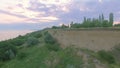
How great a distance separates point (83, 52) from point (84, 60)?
5.43ft

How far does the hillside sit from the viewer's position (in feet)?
101

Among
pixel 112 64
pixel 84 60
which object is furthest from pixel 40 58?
pixel 112 64

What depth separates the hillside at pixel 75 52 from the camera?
30.9m

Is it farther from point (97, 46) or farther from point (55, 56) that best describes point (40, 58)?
point (97, 46)

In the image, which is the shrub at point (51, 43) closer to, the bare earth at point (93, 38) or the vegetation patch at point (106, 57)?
the bare earth at point (93, 38)

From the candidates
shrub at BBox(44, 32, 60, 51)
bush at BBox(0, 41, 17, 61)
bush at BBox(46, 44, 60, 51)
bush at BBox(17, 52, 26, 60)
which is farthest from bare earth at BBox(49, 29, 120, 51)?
bush at BBox(0, 41, 17, 61)

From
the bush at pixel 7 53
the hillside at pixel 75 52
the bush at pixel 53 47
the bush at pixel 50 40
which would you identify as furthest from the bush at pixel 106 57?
the bush at pixel 7 53

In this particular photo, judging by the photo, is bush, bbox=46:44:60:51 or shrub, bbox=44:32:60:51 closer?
bush, bbox=46:44:60:51

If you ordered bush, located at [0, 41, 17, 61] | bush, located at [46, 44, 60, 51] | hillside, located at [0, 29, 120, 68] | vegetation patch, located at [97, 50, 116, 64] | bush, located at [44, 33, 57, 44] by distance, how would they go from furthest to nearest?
bush, located at [0, 41, 17, 61], bush, located at [44, 33, 57, 44], bush, located at [46, 44, 60, 51], hillside, located at [0, 29, 120, 68], vegetation patch, located at [97, 50, 116, 64]

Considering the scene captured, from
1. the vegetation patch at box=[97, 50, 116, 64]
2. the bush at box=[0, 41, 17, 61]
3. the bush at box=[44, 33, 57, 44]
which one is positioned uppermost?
the bush at box=[44, 33, 57, 44]

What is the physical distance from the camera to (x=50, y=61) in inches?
1378

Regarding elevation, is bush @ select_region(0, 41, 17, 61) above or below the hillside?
below

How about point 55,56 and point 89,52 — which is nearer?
point 89,52

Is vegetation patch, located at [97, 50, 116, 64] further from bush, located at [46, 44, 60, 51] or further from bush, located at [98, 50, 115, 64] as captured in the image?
bush, located at [46, 44, 60, 51]
